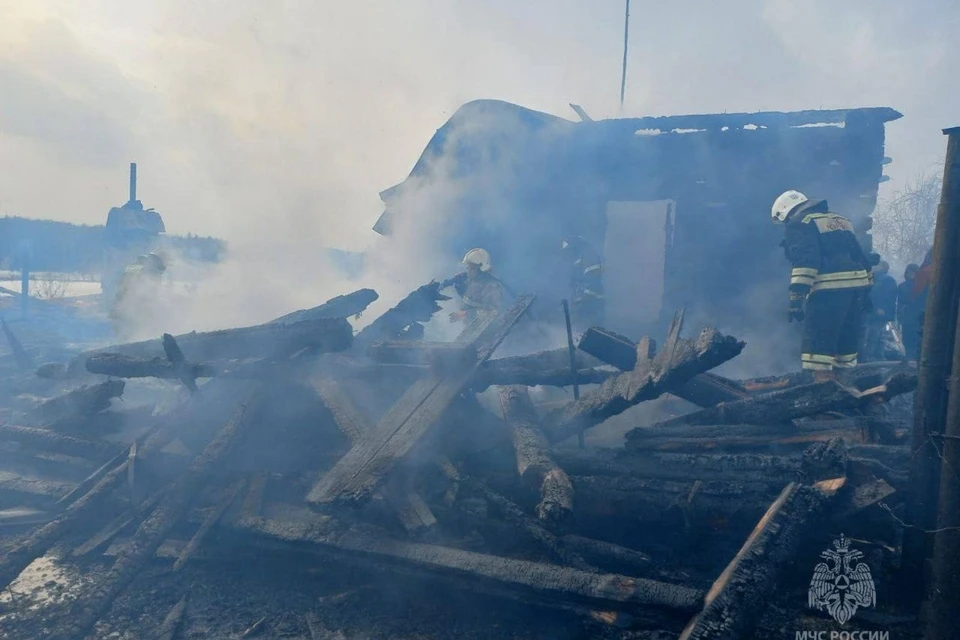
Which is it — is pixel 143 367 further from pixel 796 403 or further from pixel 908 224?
pixel 908 224

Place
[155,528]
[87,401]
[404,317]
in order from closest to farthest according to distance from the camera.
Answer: [155,528] < [87,401] < [404,317]

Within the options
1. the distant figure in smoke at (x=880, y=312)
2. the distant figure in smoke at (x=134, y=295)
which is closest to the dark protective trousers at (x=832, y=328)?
the distant figure in smoke at (x=880, y=312)

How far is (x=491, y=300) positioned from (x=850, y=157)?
682cm

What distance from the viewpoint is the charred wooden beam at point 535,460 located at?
136 inches

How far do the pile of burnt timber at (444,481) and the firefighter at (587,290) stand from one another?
3970 millimetres

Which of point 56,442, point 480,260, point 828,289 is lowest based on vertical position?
point 56,442

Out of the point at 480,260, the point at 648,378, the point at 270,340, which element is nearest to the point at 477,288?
the point at 480,260

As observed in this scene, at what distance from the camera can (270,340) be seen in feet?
18.0

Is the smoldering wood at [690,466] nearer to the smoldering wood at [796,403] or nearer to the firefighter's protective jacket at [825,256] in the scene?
the smoldering wood at [796,403]

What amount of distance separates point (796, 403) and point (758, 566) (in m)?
2.01

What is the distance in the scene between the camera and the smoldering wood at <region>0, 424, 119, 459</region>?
17.0 feet

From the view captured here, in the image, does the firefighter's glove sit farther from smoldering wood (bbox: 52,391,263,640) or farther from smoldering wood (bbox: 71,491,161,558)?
smoldering wood (bbox: 71,491,161,558)

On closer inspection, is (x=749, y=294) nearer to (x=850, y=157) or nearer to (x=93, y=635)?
(x=850, y=157)

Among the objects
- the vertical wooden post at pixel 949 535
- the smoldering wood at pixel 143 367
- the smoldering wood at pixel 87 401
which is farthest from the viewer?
the smoldering wood at pixel 87 401
